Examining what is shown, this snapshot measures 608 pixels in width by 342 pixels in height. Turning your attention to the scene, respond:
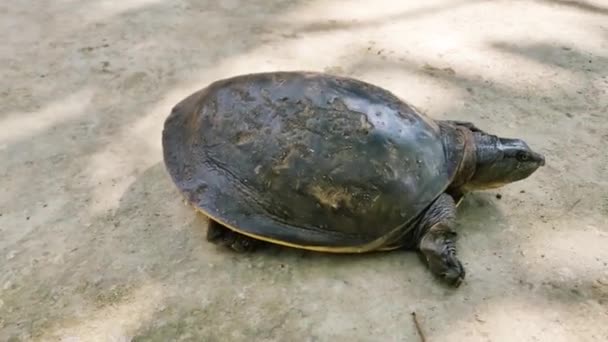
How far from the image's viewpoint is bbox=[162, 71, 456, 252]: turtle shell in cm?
211

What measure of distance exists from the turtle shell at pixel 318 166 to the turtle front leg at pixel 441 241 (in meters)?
0.05

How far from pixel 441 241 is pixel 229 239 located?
79cm

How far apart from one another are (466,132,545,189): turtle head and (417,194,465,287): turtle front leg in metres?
0.23

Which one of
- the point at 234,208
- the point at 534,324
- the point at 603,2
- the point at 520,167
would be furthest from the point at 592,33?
the point at 234,208

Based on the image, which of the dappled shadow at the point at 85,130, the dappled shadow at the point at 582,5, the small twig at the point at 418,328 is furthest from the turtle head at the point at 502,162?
the dappled shadow at the point at 582,5

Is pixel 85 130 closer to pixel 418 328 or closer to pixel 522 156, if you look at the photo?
pixel 418 328

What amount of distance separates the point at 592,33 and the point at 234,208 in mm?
2960

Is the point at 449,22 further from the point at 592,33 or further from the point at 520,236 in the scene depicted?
the point at 520,236

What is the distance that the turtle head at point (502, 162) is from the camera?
2.36m

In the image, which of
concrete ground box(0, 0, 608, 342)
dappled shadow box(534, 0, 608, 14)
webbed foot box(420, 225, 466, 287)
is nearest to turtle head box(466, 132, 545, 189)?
concrete ground box(0, 0, 608, 342)

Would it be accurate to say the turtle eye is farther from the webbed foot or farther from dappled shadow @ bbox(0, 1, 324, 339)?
dappled shadow @ bbox(0, 1, 324, 339)

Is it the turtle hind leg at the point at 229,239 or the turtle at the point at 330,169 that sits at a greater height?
the turtle at the point at 330,169

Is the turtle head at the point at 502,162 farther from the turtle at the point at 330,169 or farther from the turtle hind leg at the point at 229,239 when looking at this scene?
the turtle hind leg at the point at 229,239

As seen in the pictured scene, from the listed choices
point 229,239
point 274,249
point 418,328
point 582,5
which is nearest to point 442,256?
point 418,328
